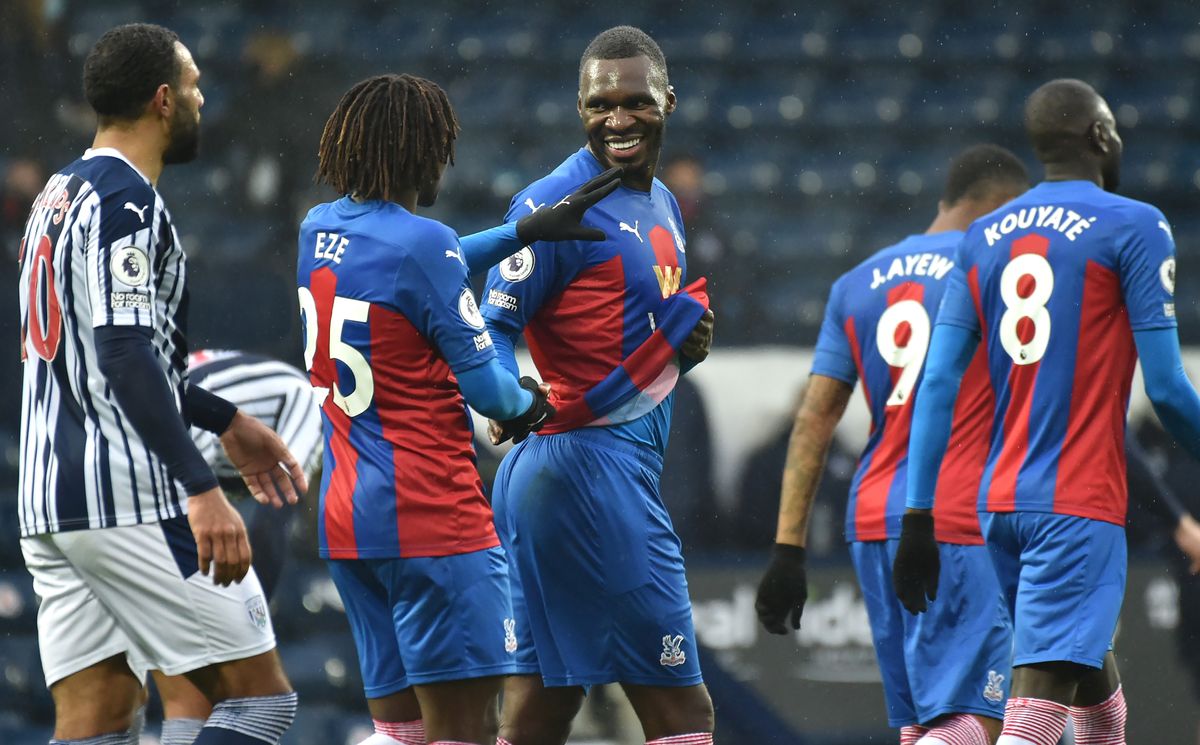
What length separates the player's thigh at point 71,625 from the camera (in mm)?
3020

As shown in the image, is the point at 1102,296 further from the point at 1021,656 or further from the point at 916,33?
the point at 916,33

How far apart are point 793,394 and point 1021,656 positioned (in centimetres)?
277

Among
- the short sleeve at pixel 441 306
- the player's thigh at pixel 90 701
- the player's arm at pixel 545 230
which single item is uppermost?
the player's arm at pixel 545 230

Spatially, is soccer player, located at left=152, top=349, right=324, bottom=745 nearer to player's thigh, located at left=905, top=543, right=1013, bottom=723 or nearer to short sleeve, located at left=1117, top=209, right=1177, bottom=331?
player's thigh, located at left=905, top=543, right=1013, bottom=723

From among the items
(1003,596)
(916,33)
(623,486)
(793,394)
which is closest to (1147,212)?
(1003,596)

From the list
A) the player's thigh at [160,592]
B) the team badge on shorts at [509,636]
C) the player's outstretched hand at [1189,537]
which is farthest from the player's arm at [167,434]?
the player's outstretched hand at [1189,537]

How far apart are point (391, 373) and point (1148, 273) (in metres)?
1.70

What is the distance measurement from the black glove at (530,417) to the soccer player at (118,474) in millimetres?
599

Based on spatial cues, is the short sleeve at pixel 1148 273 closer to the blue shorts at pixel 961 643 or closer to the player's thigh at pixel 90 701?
the blue shorts at pixel 961 643

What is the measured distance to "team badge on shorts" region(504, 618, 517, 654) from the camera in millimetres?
3154

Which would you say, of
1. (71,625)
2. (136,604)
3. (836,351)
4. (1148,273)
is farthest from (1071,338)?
(71,625)

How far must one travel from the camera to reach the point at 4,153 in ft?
22.0

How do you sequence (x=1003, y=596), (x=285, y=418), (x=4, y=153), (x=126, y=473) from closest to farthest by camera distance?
1. (x=126, y=473)
2. (x=1003, y=596)
3. (x=285, y=418)
4. (x=4, y=153)

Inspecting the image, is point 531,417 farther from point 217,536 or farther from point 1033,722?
point 1033,722
